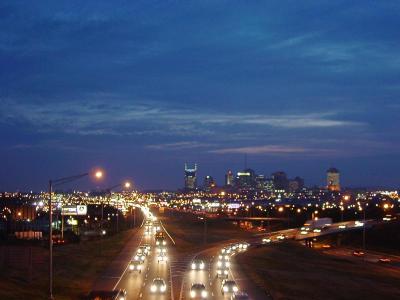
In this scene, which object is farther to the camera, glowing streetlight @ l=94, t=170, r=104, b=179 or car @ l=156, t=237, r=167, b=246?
car @ l=156, t=237, r=167, b=246

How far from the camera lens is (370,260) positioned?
106938 mm

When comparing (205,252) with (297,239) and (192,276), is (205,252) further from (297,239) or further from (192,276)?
(297,239)

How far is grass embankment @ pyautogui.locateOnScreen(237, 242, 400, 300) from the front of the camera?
191ft

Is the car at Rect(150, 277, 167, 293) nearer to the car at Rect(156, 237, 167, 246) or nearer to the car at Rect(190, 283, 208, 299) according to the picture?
the car at Rect(190, 283, 208, 299)

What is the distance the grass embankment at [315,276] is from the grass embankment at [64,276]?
14.6 metres

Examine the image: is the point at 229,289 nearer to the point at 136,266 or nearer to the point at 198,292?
the point at 198,292

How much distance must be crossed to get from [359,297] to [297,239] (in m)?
92.1

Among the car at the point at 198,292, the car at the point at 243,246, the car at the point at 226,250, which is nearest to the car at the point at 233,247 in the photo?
the car at the point at 243,246

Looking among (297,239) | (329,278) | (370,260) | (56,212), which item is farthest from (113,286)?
(56,212)

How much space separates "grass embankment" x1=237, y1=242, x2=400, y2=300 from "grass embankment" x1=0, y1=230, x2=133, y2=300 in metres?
14.6

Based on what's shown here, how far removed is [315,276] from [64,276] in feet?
81.7

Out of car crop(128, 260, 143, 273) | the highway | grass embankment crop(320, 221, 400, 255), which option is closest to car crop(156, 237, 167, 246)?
the highway

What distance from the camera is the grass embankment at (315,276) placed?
58.2 meters

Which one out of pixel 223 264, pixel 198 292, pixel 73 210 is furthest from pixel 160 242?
pixel 198 292
